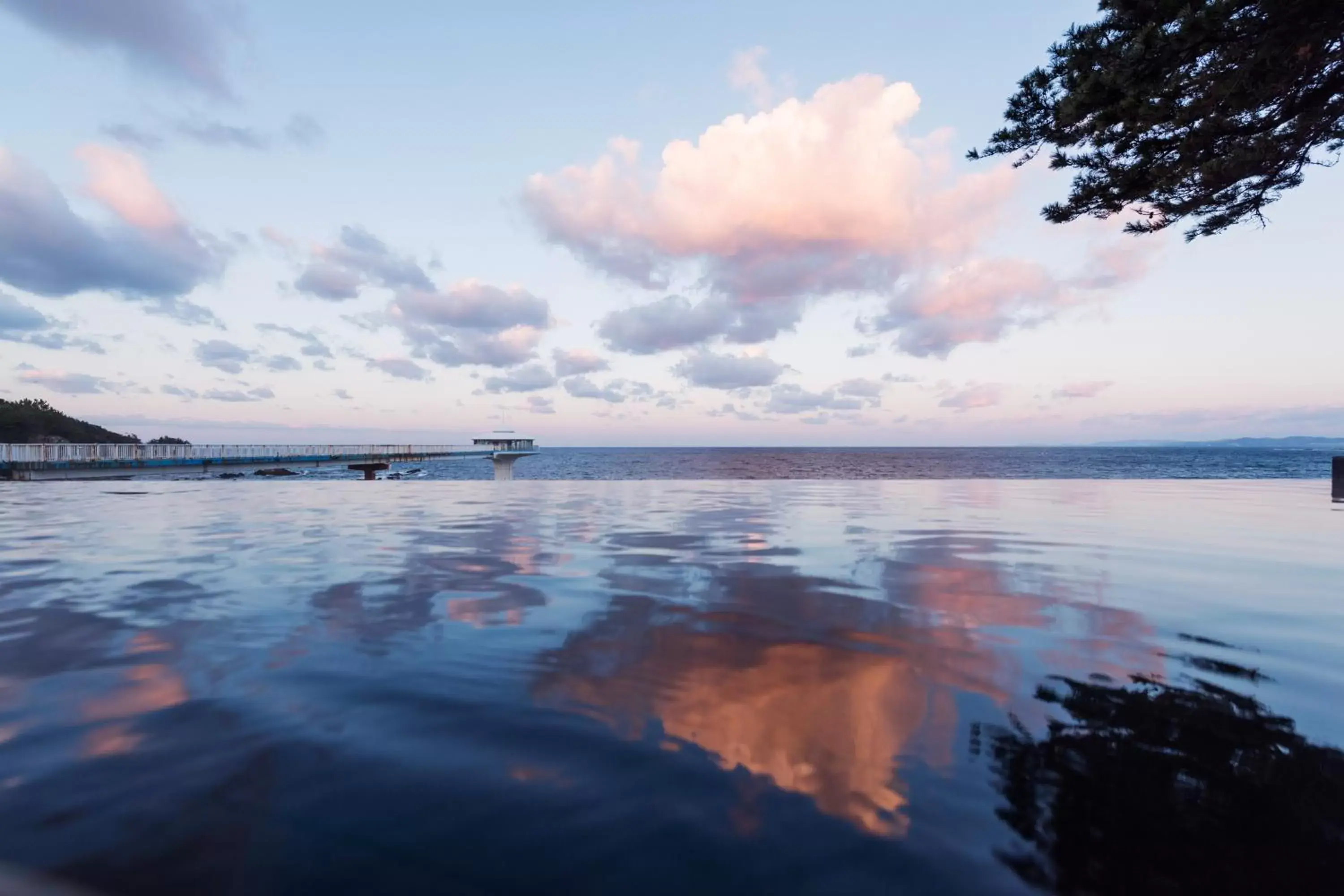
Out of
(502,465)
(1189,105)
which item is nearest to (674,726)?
(1189,105)

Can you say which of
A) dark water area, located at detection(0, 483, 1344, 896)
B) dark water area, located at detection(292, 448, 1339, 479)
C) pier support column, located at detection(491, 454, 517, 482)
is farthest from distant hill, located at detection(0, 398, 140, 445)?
dark water area, located at detection(0, 483, 1344, 896)

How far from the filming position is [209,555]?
8219mm

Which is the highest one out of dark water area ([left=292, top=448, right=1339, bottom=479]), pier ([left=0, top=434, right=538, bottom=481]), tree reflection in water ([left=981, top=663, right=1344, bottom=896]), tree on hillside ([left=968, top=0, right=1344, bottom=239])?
tree on hillside ([left=968, top=0, right=1344, bottom=239])

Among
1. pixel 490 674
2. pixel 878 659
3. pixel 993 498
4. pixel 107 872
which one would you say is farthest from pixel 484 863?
pixel 993 498

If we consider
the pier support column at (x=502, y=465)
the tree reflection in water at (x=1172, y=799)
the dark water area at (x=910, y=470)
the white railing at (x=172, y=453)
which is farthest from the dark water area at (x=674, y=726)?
the pier support column at (x=502, y=465)

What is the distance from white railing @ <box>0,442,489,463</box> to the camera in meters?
35.5

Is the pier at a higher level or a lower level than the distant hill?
lower

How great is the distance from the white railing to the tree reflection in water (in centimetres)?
4819

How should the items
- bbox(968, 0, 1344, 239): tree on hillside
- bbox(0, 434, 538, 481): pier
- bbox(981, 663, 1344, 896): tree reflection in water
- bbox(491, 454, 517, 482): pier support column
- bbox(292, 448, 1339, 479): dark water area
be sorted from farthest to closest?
1. bbox(491, 454, 517, 482): pier support column
2. bbox(292, 448, 1339, 479): dark water area
3. bbox(0, 434, 538, 481): pier
4. bbox(968, 0, 1344, 239): tree on hillside
5. bbox(981, 663, 1344, 896): tree reflection in water

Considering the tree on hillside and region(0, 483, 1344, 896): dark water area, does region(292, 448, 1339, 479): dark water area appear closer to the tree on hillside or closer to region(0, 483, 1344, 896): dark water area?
the tree on hillside

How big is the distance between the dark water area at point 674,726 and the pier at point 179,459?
38.0m

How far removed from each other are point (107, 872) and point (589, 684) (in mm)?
2199

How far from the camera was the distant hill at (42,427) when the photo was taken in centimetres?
8162

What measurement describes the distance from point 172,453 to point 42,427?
6788cm
